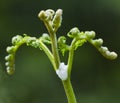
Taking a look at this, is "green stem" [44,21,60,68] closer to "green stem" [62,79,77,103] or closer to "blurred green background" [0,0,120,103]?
"green stem" [62,79,77,103]

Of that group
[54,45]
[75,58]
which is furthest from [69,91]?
[75,58]

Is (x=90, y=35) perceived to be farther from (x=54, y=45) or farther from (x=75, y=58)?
(x=75, y=58)

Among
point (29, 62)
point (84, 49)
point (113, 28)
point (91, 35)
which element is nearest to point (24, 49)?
point (29, 62)

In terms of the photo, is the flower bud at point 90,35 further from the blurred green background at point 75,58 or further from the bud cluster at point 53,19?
the blurred green background at point 75,58

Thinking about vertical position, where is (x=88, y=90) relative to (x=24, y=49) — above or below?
below

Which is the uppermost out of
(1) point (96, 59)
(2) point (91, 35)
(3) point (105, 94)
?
(1) point (96, 59)

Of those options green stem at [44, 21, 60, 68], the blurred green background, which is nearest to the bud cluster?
green stem at [44, 21, 60, 68]

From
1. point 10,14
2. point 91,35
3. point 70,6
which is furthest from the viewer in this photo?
point 10,14

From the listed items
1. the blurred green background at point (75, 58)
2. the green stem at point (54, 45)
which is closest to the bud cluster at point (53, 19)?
the green stem at point (54, 45)

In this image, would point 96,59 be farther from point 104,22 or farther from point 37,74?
point 37,74
